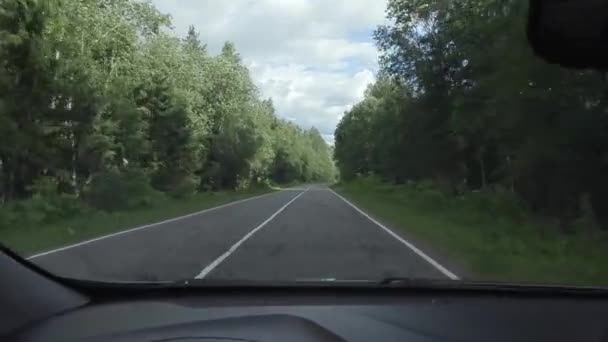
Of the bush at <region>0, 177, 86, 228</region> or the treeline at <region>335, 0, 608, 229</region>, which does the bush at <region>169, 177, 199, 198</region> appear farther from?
the bush at <region>0, 177, 86, 228</region>

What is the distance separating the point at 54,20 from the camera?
33.8 metres

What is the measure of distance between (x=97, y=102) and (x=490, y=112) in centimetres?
2017

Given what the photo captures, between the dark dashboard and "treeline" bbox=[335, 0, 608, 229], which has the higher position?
"treeline" bbox=[335, 0, 608, 229]

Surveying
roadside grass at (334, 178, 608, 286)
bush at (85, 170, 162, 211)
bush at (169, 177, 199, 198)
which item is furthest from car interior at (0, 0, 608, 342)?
bush at (169, 177, 199, 198)

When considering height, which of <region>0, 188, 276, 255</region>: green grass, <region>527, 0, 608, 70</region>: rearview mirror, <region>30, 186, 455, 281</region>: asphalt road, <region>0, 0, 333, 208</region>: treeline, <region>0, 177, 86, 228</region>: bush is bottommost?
<region>30, 186, 455, 281</region>: asphalt road

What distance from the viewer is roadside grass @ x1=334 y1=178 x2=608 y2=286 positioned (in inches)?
471

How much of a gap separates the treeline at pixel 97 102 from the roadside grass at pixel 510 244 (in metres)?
16.4

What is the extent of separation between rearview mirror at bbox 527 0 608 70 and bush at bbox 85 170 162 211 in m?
32.5

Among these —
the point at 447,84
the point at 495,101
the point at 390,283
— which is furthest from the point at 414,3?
the point at 390,283

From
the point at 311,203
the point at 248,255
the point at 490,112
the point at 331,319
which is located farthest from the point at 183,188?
the point at 331,319

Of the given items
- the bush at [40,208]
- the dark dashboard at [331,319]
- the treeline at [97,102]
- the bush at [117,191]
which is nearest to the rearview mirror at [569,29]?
the dark dashboard at [331,319]

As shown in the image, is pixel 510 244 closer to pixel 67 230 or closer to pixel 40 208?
pixel 67 230

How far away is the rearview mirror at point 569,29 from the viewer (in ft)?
8.17

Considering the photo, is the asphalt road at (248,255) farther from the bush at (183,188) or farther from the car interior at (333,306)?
the bush at (183,188)
